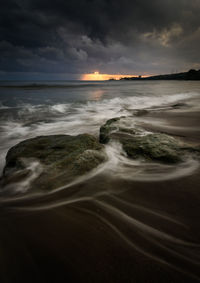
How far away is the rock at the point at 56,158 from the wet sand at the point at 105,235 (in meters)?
0.33

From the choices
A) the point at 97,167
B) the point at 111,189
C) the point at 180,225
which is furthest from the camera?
the point at 97,167

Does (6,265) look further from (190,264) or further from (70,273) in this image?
(190,264)

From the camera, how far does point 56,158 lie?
273 cm

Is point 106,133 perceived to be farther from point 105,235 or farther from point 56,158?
point 105,235

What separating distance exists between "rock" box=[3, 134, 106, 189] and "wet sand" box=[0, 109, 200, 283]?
332 millimetres

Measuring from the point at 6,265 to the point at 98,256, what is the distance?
735 mm

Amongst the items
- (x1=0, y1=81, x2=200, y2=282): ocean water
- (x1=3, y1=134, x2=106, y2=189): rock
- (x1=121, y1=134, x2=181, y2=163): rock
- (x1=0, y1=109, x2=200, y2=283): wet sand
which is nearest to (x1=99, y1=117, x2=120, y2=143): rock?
(x1=121, y1=134, x2=181, y2=163): rock

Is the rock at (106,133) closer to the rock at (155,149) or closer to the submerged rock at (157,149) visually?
the submerged rock at (157,149)

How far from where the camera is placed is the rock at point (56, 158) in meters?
2.34

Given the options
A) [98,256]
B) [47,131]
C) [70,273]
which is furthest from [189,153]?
[47,131]

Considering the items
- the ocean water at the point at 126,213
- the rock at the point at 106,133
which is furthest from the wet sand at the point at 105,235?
the rock at the point at 106,133

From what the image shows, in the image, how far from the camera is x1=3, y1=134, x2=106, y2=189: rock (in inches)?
92.3

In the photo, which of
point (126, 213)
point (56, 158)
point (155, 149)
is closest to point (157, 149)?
point (155, 149)

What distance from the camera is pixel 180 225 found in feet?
4.84
